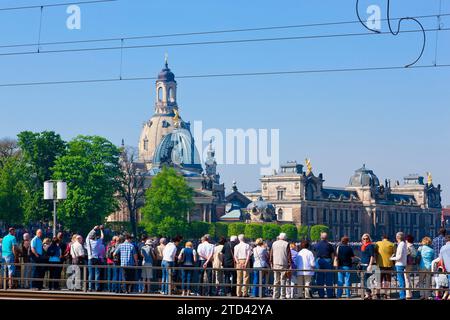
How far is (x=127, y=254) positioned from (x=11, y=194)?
231 feet

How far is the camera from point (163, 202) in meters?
133

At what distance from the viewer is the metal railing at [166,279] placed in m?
29.7

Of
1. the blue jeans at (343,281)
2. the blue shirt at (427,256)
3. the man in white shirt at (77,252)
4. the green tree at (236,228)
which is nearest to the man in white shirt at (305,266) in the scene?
the blue jeans at (343,281)

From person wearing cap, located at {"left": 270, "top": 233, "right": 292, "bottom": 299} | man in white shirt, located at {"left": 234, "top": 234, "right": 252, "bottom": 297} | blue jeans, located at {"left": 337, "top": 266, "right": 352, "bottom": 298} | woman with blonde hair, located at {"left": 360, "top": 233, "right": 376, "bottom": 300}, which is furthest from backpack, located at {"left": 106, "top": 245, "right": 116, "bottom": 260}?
woman with blonde hair, located at {"left": 360, "top": 233, "right": 376, "bottom": 300}

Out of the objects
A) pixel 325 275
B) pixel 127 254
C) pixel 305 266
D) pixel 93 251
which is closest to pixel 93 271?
pixel 93 251

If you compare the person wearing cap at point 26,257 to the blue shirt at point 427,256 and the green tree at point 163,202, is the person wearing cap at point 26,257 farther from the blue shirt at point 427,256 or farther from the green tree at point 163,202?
the green tree at point 163,202

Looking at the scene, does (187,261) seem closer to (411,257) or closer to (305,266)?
(305,266)

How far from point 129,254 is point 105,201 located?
69.8 metres

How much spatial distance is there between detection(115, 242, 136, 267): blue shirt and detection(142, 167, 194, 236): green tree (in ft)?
328

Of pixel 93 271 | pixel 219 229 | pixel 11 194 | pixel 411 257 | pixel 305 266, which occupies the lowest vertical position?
pixel 93 271

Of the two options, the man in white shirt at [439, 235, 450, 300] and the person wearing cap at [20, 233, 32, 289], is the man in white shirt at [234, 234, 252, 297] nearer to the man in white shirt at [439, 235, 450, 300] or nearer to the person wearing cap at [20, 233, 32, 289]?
the man in white shirt at [439, 235, 450, 300]

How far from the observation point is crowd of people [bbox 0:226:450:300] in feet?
94.6
